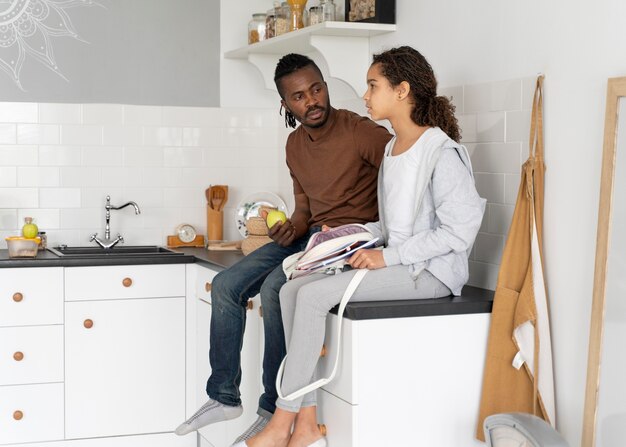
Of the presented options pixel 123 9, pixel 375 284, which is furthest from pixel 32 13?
pixel 375 284

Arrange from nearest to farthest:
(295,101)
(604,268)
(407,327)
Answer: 1. (604,268)
2. (407,327)
3. (295,101)

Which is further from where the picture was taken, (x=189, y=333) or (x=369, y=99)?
(x=189, y=333)

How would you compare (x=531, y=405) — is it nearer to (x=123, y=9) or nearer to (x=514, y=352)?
(x=514, y=352)

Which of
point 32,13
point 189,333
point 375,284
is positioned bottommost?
point 189,333

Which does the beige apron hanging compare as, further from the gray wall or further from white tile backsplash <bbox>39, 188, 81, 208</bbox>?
white tile backsplash <bbox>39, 188, 81, 208</bbox>

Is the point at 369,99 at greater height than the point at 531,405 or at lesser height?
greater

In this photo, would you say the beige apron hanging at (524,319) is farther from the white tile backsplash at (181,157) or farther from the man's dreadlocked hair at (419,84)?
the white tile backsplash at (181,157)

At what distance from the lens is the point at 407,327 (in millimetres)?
2473

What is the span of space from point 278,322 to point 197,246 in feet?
5.24

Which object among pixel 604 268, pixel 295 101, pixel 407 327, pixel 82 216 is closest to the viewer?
pixel 604 268

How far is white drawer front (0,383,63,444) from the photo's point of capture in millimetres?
3656

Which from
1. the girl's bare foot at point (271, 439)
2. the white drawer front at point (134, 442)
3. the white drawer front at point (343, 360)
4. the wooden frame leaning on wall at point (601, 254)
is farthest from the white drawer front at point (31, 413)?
the wooden frame leaning on wall at point (601, 254)

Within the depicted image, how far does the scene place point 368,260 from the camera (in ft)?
8.25

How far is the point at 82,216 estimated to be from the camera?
4219mm
